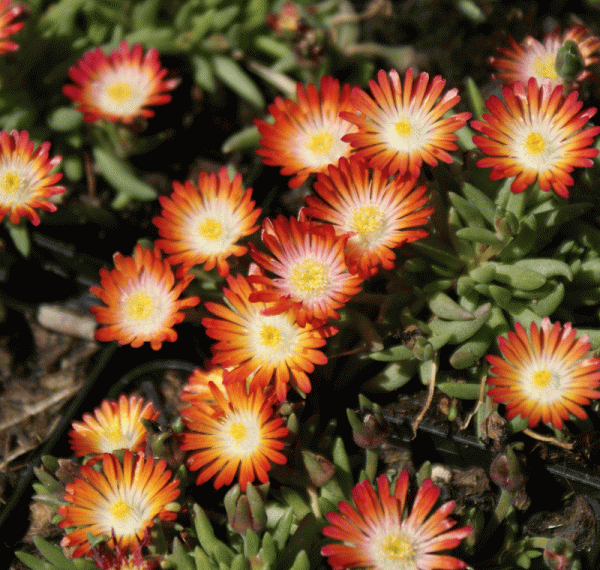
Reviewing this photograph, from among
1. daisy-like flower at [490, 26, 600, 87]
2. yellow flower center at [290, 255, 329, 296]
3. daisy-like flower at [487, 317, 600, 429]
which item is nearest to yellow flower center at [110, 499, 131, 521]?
yellow flower center at [290, 255, 329, 296]

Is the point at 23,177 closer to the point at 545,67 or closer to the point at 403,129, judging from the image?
the point at 403,129

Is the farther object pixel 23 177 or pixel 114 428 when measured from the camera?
pixel 23 177

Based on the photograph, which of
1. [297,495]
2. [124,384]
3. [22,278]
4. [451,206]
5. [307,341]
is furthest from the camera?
[22,278]

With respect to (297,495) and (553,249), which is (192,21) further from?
(297,495)

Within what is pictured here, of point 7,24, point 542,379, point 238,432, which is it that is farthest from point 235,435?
point 7,24

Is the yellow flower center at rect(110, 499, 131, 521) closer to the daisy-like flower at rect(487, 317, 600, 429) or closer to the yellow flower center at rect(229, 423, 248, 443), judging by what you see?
the yellow flower center at rect(229, 423, 248, 443)

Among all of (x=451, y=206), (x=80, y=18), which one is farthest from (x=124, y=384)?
(x=80, y=18)
